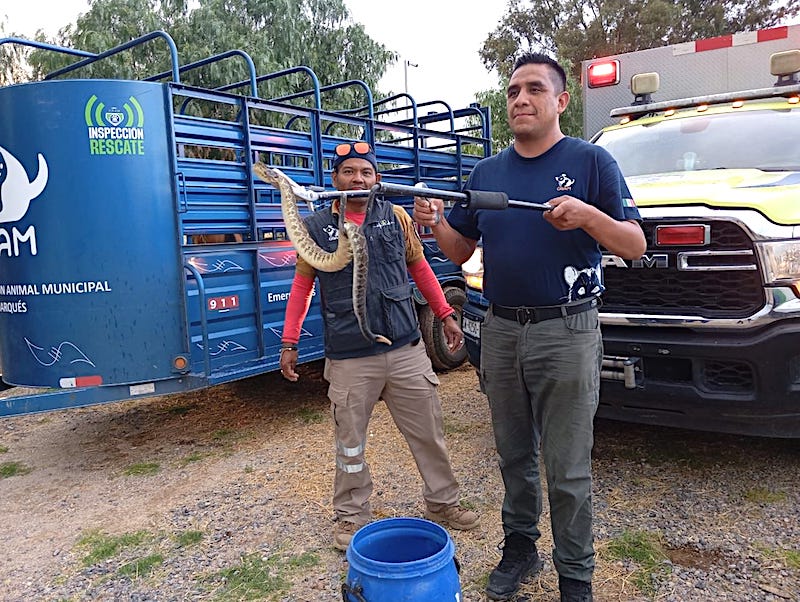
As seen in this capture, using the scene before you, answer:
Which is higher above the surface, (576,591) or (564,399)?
(564,399)

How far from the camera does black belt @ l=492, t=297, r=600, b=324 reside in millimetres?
2639

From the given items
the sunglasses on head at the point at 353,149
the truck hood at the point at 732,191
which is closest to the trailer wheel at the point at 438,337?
the truck hood at the point at 732,191

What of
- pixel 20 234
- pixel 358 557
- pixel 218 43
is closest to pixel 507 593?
pixel 358 557

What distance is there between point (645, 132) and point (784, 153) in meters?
1.17

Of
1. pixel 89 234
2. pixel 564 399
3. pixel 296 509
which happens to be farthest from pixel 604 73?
pixel 296 509

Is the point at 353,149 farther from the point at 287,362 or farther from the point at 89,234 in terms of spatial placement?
the point at 89,234

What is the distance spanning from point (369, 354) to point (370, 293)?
0.30 metres

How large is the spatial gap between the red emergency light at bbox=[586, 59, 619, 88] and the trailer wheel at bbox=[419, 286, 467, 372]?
7.94 feet

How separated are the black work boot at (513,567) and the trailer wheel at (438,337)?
3407 mm

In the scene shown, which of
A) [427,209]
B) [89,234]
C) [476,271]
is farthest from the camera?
[476,271]

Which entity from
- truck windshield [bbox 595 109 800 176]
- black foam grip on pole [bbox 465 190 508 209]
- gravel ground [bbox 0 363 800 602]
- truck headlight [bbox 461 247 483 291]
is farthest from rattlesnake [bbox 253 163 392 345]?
truck windshield [bbox 595 109 800 176]

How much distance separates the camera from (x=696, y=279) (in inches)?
142

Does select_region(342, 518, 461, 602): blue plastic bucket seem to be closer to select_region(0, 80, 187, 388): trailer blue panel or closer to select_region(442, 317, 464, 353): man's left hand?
select_region(442, 317, 464, 353): man's left hand

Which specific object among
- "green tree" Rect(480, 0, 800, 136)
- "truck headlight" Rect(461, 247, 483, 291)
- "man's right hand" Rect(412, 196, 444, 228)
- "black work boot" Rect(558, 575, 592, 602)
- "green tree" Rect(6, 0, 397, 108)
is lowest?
"black work boot" Rect(558, 575, 592, 602)
